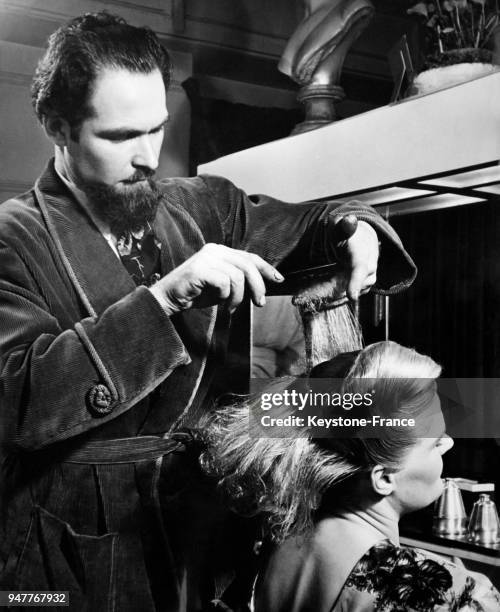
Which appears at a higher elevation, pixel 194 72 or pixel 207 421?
pixel 194 72

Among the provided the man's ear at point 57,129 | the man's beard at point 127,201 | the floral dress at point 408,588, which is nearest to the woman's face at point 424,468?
the floral dress at point 408,588

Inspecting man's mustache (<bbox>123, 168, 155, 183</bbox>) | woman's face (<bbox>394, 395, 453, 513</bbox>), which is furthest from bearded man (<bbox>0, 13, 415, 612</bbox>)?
woman's face (<bbox>394, 395, 453, 513</bbox>)

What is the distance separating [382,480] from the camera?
1.44 metres

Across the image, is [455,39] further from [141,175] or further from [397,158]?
[141,175]

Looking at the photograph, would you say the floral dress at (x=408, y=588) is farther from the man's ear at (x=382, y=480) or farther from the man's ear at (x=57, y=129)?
the man's ear at (x=57, y=129)

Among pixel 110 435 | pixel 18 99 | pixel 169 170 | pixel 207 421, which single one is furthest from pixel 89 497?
pixel 18 99

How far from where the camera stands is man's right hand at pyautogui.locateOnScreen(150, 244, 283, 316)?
5.18 ft

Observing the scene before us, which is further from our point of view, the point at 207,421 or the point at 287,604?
the point at 207,421

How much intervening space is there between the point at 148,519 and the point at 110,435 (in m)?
0.19

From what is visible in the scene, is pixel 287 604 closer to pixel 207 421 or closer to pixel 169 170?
pixel 207 421

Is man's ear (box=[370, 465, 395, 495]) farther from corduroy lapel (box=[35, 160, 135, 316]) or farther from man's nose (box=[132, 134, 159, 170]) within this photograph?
man's nose (box=[132, 134, 159, 170])

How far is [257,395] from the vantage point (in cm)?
164

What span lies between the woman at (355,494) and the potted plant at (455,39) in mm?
558

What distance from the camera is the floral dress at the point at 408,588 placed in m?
1.30
